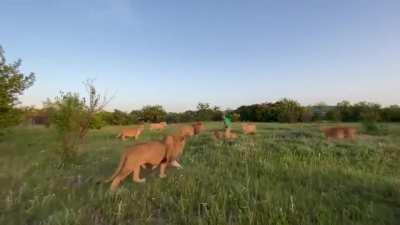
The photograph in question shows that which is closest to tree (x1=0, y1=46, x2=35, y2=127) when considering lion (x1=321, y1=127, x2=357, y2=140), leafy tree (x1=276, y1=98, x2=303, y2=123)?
lion (x1=321, y1=127, x2=357, y2=140)

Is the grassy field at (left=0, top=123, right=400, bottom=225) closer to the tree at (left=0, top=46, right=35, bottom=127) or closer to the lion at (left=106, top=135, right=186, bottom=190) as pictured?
the lion at (left=106, top=135, right=186, bottom=190)

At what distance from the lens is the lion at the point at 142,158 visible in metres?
6.73

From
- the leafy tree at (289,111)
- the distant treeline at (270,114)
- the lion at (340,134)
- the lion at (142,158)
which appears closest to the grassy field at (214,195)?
the lion at (142,158)

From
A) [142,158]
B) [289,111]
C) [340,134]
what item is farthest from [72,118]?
[289,111]

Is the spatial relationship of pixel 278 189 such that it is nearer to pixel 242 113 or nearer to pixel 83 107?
pixel 83 107

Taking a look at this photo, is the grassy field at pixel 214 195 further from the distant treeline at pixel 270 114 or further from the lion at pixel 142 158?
the distant treeline at pixel 270 114

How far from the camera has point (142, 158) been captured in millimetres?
6824

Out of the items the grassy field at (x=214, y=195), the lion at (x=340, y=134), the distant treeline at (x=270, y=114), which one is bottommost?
the grassy field at (x=214, y=195)

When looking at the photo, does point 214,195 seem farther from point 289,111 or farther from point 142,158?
point 289,111

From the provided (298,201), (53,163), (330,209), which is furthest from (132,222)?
(53,163)

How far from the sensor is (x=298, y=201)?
5.48 meters

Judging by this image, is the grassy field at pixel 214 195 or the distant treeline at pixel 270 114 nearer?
the grassy field at pixel 214 195

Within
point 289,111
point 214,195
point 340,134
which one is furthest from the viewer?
point 289,111

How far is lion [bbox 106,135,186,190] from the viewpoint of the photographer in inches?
265
